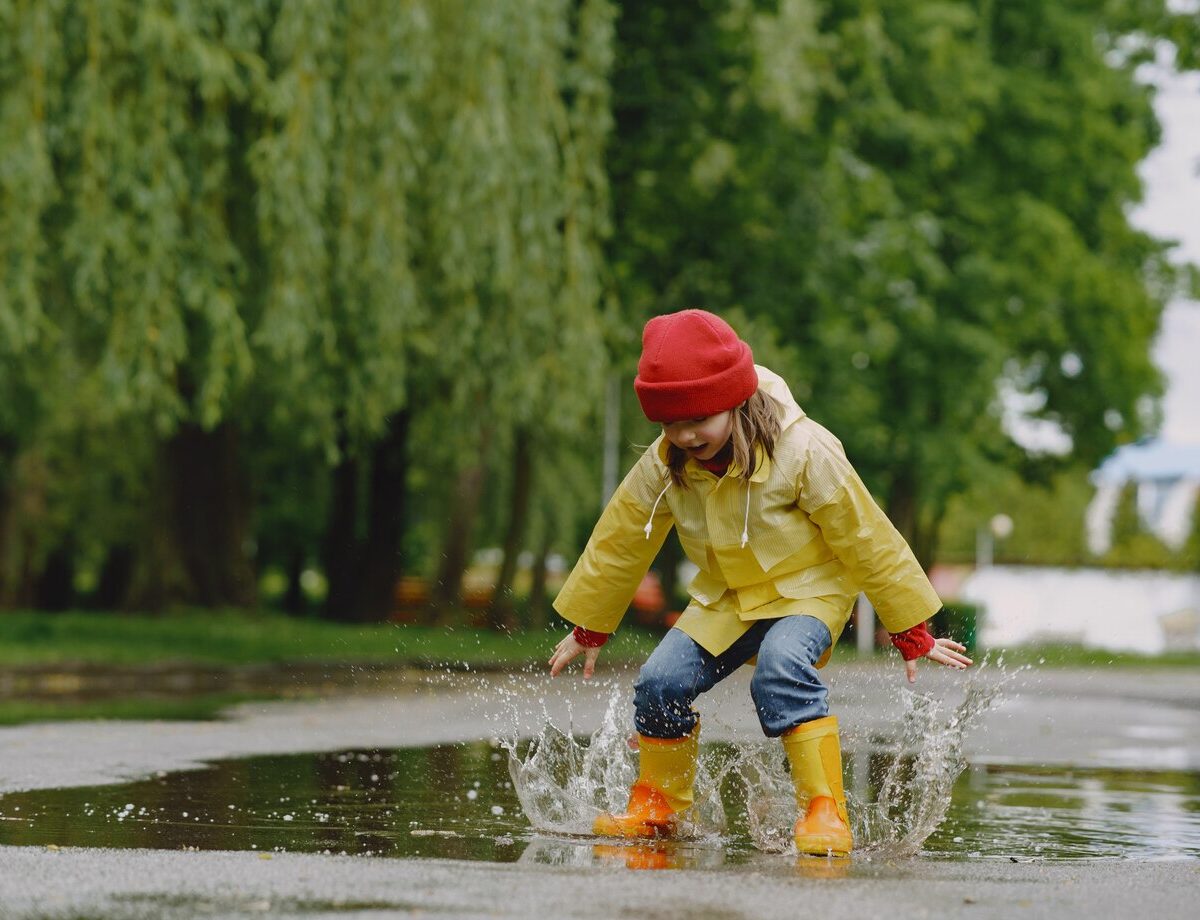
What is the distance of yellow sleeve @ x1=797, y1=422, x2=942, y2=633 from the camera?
5.83m

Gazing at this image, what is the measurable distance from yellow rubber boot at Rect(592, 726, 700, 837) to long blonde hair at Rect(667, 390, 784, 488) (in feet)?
2.58

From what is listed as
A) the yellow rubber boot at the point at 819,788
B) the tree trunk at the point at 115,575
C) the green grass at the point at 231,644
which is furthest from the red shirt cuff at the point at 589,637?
the tree trunk at the point at 115,575

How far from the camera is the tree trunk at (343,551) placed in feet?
87.8

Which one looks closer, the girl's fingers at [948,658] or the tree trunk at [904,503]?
the girl's fingers at [948,658]

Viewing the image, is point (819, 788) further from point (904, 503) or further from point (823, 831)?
point (904, 503)

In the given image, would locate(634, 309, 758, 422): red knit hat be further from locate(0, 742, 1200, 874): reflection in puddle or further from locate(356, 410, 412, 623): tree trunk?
locate(356, 410, 412, 623): tree trunk

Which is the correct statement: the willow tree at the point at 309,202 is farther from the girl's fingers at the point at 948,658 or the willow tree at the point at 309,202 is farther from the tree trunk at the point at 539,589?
the tree trunk at the point at 539,589

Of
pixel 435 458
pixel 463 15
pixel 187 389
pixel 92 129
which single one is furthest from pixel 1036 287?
pixel 92 129

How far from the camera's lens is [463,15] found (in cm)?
1472

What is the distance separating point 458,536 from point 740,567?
2254cm

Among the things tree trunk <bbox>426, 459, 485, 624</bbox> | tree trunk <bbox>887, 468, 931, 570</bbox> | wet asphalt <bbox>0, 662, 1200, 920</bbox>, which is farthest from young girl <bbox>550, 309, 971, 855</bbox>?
tree trunk <bbox>887, 468, 931, 570</bbox>

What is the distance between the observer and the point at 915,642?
5.91 meters

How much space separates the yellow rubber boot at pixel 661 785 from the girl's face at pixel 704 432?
2.89 feet

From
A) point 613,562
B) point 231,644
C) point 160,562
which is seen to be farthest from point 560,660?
point 160,562
